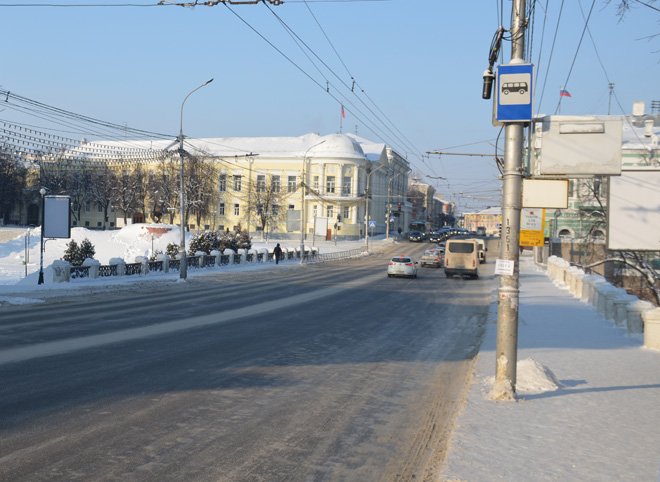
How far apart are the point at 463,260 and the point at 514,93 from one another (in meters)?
35.0

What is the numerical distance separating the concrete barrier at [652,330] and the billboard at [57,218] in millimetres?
25328

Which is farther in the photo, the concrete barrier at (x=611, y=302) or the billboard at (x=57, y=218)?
the billboard at (x=57, y=218)

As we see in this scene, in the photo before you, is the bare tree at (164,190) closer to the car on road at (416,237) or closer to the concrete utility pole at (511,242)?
the car on road at (416,237)

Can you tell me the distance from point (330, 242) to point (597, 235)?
47008 mm

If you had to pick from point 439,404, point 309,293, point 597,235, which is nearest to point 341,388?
point 439,404

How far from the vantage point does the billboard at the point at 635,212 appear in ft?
57.9

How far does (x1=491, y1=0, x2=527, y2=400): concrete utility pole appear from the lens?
813cm

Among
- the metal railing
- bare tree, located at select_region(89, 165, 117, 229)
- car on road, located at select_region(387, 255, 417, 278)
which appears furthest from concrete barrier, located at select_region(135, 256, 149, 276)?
bare tree, located at select_region(89, 165, 117, 229)

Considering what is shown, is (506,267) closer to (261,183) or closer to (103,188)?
(103,188)

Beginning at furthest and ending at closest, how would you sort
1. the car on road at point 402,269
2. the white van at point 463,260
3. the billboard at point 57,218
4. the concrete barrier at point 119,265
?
the white van at point 463,260
the car on road at point 402,269
the concrete barrier at point 119,265
the billboard at point 57,218

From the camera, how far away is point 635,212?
58.2 ft

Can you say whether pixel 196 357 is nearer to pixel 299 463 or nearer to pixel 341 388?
pixel 341 388

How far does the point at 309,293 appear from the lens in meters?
28.0

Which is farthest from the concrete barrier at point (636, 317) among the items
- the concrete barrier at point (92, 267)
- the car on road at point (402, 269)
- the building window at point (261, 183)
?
the building window at point (261, 183)
